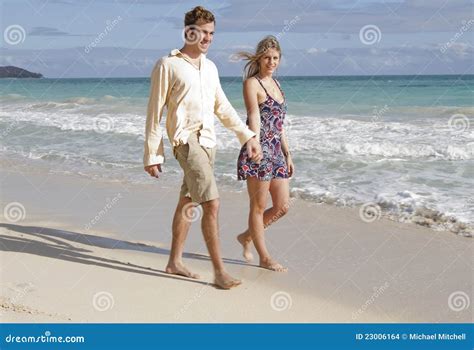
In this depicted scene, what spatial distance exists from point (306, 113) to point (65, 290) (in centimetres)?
1500

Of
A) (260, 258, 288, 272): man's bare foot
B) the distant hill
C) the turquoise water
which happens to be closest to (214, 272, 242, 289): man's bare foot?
(260, 258, 288, 272): man's bare foot

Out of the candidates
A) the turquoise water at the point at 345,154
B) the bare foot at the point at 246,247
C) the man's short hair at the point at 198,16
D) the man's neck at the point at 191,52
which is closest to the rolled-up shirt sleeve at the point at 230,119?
the man's neck at the point at 191,52

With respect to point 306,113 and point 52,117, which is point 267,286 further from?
point 52,117

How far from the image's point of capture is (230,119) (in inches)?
182

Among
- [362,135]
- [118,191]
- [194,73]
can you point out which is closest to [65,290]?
[194,73]

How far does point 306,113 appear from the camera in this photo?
18922 millimetres

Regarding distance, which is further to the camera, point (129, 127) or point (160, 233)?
point (129, 127)

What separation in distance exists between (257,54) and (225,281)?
151 cm

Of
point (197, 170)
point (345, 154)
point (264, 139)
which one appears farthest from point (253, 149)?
point (345, 154)

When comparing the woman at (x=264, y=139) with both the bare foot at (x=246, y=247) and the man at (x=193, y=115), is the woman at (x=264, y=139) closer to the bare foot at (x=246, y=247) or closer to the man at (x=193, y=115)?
the bare foot at (x=246, y=247)

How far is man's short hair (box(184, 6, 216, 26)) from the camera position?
4.29m

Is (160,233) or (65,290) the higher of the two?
(160,233)

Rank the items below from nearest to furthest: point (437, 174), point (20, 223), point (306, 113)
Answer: point (20, 223)
point (437, 174)
point (306, 113)

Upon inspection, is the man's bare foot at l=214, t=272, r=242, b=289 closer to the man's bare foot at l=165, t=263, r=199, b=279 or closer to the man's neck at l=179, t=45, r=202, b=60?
the man's bare foot at l=165, t=263, r=199, b=279
